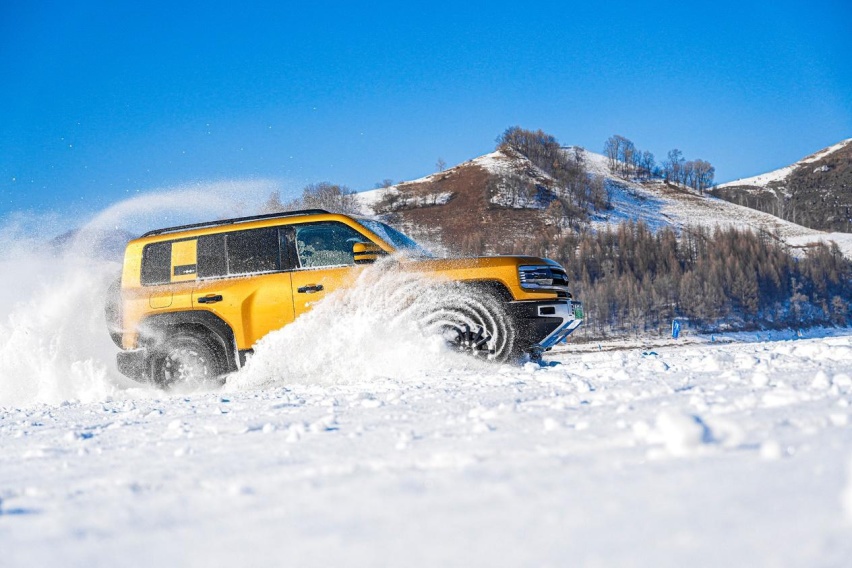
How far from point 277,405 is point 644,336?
6971cm

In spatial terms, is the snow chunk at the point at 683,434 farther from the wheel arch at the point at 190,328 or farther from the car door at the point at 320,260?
the wheel arch at the point at 190,328

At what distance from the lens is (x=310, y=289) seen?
6410 mm

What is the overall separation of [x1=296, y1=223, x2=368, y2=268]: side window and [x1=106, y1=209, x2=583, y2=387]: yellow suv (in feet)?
0.04

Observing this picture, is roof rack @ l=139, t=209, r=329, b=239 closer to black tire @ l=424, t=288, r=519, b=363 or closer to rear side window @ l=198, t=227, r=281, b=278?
rear side window @ l=198, t=227, r=281, b=278

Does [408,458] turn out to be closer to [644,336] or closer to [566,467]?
[566,467]

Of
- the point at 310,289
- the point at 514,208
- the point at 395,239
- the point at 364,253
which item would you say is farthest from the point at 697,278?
the point at 310,289

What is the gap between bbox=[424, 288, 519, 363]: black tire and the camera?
6090mm

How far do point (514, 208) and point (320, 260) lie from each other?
117462 mm

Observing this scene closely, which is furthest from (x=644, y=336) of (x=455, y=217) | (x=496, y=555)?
(x=496, y=555)

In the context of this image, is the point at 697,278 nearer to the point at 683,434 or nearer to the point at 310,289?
the point at 310,289

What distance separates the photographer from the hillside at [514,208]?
112m

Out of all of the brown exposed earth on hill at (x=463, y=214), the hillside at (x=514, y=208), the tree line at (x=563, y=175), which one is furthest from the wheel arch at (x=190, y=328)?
the tree line at (x=563, y=175)

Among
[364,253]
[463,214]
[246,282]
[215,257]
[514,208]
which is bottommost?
[246,282]

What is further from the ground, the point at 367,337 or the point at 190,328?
the point at 190,328
